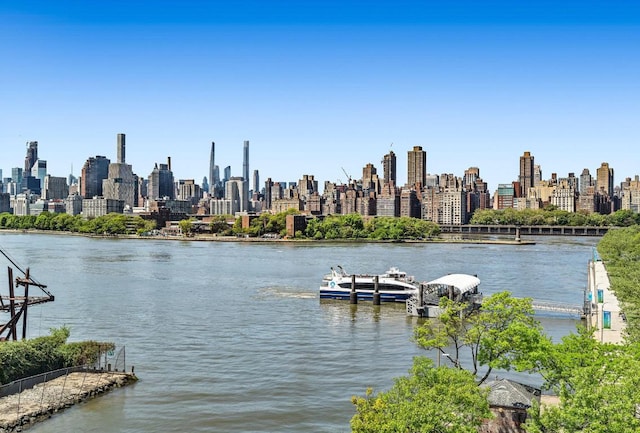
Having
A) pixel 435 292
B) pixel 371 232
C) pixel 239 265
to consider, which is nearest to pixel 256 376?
pixel 435 292

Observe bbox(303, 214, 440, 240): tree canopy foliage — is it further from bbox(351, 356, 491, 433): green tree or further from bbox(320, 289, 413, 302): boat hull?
bbox(351, 356, 491, 433): green tree

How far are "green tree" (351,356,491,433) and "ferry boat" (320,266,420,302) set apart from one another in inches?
1286

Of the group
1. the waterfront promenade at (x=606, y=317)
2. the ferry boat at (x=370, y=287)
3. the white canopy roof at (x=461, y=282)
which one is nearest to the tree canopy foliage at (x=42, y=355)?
the waterfront promenade at (x=606, y=317)

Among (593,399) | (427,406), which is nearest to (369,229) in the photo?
(427,406)

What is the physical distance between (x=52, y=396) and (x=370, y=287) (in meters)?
31.2

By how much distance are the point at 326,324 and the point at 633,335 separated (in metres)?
21.1

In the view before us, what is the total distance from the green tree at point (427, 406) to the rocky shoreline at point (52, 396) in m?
11.4

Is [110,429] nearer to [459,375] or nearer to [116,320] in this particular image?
[459,375]

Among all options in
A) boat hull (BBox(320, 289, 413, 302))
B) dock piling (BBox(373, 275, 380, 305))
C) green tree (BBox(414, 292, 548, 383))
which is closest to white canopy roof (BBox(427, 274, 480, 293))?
boat hull (BBox(320, 289, 413, 302))

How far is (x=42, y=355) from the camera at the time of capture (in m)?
27.6

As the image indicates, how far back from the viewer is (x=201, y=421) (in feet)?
81.6

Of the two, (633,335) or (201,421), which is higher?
(633,335)

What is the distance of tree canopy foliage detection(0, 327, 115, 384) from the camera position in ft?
84.4

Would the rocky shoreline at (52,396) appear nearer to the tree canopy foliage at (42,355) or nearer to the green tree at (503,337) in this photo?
the tree canopy foliage at (42,355)
